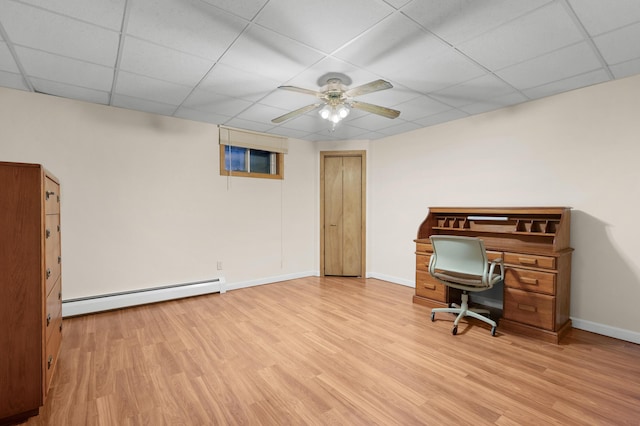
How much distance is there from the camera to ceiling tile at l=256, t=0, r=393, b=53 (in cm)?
171

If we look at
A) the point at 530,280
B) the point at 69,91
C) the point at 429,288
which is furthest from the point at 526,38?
the point at 69,91

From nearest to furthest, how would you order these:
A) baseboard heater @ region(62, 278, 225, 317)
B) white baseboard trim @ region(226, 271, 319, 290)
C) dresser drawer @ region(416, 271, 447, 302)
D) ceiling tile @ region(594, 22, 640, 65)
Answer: ceiling tile @ region(594, 22, 640, 65)
baseboard heater @ region(62, 278, 225, 317)
dresser drawer @ region(416, 271, 447, 302)
white baseboard trim @ region(226, 271, 319, 290)

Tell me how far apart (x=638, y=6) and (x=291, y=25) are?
6.87 feet

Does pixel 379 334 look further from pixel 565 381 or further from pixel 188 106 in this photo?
pixel 188 106

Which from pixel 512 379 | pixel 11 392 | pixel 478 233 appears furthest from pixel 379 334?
pixel 11 392

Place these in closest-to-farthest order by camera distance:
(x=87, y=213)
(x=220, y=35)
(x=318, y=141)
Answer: (x=220, y=35)
(x=87, y=213)
(x=318, y=141)

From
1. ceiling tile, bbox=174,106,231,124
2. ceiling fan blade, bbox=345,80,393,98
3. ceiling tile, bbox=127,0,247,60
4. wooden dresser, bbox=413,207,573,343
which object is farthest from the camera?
ceiling tile, bbox=174,106,231,124

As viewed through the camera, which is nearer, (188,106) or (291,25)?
(291,25)

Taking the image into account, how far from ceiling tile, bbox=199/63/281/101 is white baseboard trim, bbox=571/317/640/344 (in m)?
3.87

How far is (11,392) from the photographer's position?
63.6 inches

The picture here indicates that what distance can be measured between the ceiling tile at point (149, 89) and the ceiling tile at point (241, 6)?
4.44ft

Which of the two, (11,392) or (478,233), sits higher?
(478,233)

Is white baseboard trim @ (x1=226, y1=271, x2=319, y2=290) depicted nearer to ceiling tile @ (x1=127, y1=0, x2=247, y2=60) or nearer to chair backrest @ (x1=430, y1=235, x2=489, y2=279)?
chair backrest @ (x1=430, y1=235, x2=489, y2=279)

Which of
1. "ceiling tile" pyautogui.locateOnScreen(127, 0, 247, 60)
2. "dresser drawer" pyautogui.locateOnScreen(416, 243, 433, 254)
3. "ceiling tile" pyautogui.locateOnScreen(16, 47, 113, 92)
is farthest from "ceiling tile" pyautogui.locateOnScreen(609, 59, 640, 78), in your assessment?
"ceiling tile" pyautogui.locateOnScreen(16, 47, 113, 92)
